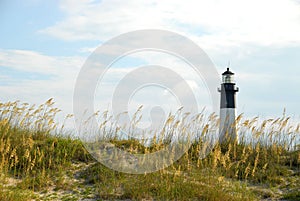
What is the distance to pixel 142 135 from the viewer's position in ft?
28.0

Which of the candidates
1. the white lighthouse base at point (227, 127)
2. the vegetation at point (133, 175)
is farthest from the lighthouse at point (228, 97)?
the vegetation at point (133, 175)

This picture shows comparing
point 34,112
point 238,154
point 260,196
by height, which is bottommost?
point 260,196

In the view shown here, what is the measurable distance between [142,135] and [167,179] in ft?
5.36

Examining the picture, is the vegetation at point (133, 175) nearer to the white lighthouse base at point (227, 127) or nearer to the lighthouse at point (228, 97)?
the white lighthouse base at point (227, 127)

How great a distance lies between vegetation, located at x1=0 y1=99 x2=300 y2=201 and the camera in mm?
6902

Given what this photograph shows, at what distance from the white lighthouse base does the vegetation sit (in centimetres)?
20

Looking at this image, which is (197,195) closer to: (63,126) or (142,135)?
(142,135)

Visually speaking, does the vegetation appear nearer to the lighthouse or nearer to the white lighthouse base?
the white lighthouse base

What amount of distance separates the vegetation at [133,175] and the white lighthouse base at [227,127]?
0.20m

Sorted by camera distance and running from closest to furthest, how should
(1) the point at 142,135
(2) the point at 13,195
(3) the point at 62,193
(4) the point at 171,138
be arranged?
1. (2) the point at 13,195
2. (3) the point at 62,193
3. (1) the point at 142,135
4. (4) the point at 171,138

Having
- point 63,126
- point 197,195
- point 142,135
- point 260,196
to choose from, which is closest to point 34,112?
point 63,126

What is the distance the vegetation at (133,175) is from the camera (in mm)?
6902

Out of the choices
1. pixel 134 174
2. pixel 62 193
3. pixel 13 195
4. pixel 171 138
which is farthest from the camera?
pixel 171 138

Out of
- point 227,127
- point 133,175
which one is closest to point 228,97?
point 227,127
